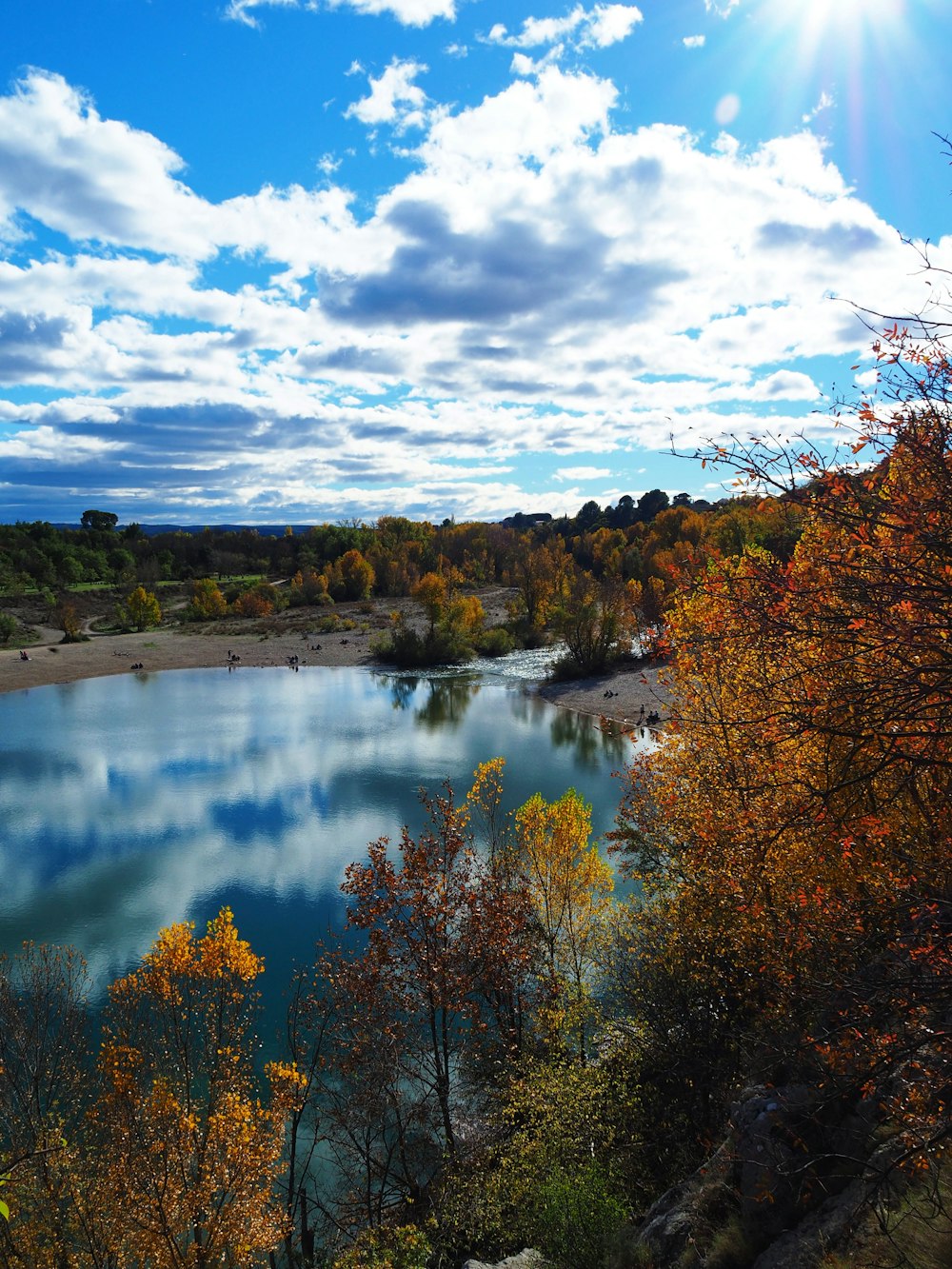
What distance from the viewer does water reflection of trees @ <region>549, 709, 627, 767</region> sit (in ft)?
140

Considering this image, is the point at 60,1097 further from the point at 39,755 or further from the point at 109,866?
the point at 39,755

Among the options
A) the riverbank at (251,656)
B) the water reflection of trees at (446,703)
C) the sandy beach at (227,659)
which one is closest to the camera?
the water reflection of trees at (446,703)

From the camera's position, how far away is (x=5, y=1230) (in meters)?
12.3

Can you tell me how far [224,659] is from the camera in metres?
81.7

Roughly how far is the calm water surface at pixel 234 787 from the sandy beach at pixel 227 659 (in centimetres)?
400

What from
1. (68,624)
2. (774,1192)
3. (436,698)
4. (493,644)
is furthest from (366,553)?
(774,1192)

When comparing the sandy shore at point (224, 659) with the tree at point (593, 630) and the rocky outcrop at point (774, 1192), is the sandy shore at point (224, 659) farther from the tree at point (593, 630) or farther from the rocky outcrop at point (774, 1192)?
the rocky outcrop at point (774, 1192)

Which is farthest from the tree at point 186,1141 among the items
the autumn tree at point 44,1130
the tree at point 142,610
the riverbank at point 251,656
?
the tree at point 142,610

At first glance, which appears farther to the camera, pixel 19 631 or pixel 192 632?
pixel 192 632

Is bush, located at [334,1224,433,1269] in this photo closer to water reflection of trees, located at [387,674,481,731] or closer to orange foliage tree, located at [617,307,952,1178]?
orange foliage tree, located at [617,307,952,1178]

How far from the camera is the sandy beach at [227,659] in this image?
191ft

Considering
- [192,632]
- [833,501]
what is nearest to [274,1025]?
[833,501]

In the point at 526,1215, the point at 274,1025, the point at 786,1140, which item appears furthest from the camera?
the point at 274,1025

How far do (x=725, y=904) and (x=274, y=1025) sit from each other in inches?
517
